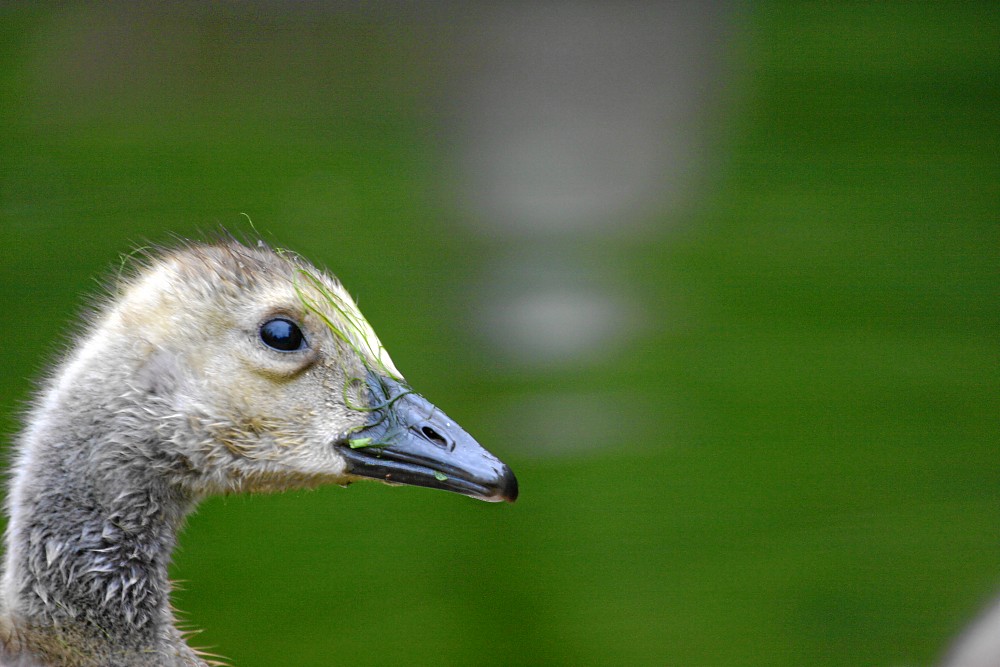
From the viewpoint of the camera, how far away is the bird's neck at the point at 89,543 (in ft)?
7.11

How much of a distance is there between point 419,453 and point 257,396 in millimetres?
303

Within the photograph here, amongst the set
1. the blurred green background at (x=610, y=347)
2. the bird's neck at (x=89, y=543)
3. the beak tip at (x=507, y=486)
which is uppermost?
the blurred green background at (x=610, y=347)

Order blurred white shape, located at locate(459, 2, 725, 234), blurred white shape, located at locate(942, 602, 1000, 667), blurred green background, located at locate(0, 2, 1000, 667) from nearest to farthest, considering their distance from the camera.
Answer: blurred white shape, located at locate(942, 602, 1000, 667) → blurred green background, located at locate(0, 2, 1000, 667) → blurred white shape, located at locate(459, 2, 725, 234)

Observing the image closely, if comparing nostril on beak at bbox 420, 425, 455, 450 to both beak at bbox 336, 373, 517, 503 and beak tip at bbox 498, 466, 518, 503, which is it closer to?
beak at bbox 336, 373, 517, 503

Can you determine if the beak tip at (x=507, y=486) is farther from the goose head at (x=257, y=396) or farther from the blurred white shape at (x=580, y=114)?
the blurred white shape at (x=580, y=114)

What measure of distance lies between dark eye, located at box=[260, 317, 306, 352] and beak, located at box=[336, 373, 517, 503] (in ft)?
0.56

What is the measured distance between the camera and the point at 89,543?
2.18 m

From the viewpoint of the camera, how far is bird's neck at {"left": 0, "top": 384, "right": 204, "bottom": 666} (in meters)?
2.17

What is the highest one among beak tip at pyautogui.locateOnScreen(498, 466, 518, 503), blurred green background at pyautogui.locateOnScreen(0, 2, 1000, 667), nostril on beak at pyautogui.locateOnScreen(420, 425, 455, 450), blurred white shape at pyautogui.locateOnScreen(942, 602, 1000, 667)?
blurred green background at pyautogui.locateOnScreen(0, 2, 1000, 667)

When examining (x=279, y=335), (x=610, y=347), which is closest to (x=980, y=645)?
(x=279, y=335)

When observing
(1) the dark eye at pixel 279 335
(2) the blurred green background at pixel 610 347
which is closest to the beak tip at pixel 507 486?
(1) the dark eye at pixel 279 335

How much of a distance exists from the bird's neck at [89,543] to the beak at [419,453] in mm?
365

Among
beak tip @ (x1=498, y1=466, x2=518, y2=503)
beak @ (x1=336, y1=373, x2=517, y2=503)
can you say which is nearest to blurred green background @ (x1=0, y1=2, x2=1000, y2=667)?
beak @ (x1=336, y1=373, x2=517, y2=503)

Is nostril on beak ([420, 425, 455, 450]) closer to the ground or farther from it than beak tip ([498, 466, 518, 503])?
farther from it
